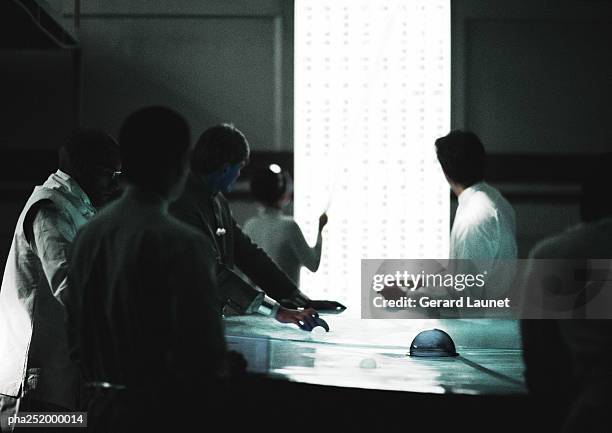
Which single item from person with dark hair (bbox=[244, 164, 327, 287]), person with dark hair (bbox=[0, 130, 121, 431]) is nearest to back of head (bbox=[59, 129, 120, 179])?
person with dark hair (bbox=[0, 130, 121, 431])

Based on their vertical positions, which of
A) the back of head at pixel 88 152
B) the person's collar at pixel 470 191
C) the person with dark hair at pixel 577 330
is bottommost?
the person with dark hair at pixel 577 330

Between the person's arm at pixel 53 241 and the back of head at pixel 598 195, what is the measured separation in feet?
3.84

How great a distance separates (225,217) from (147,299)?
140cm

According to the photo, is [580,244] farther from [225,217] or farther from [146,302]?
[225,217]

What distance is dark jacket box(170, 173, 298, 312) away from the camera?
97.2 inches

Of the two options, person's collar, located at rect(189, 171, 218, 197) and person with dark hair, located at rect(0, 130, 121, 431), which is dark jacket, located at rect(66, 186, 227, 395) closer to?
person with dark hair, located at rect(0, 130, 121, 431)

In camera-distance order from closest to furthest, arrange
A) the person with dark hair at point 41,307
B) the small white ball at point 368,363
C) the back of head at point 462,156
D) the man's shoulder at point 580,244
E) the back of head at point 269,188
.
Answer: the man's shoulder at point 580,244
the small white ball at point 368,363
the person with dark hair at point 41,307
the back of head at point 462,156
the back of head at point 269,188

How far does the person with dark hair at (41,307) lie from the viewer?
2.12 m

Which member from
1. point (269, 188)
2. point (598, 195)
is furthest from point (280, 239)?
point (598, 195)

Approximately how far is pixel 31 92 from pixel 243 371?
4.30m

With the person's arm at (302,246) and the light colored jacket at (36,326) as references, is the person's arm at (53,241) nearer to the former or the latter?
the light colored jacket at (36,326)

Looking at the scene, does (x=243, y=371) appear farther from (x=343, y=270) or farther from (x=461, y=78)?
(x=461, y=78)

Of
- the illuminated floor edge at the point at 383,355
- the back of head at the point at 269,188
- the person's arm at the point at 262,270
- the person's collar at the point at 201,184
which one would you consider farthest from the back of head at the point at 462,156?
the back of head at the point at 269,188

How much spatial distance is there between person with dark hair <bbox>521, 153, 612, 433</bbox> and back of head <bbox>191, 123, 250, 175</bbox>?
1134mm
